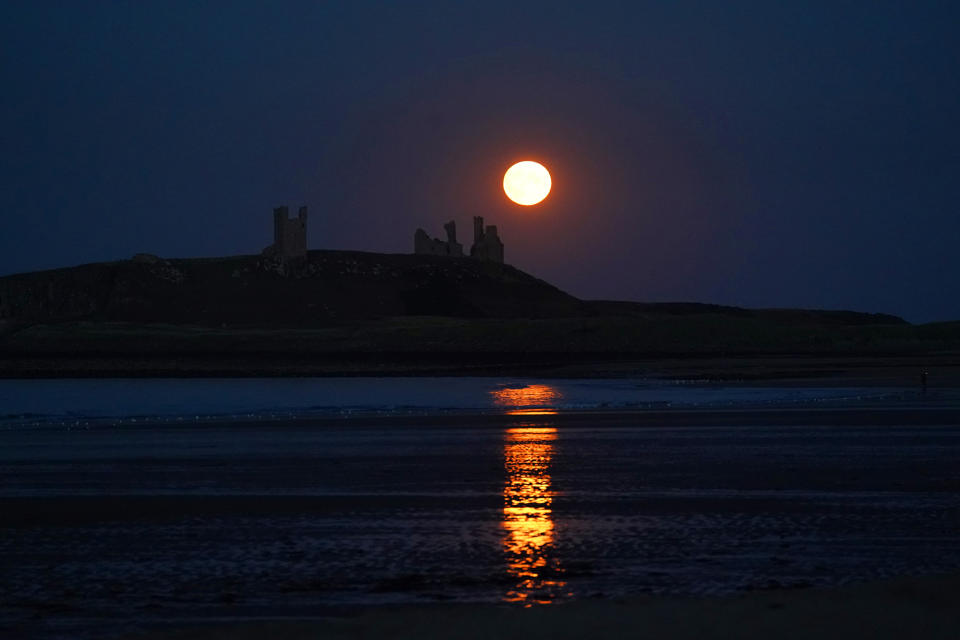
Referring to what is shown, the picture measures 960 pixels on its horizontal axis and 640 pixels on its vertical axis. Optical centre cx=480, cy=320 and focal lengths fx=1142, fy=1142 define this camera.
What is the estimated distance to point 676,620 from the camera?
8.07 m

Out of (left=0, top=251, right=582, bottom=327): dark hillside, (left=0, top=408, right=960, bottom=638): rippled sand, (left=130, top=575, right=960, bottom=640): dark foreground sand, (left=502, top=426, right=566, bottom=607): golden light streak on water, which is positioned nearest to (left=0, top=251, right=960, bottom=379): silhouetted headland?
(left=0, top=251, right=582, bottom=327): dark hillside

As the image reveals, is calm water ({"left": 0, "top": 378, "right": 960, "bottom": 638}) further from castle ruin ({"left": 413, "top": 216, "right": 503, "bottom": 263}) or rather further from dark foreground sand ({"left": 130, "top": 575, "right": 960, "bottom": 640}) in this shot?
castle ruin ({"left": 413, "top": 216, "right": 503, "bottom": 263})

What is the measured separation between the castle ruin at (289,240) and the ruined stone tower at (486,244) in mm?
22769

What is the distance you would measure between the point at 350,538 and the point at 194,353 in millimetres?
68653

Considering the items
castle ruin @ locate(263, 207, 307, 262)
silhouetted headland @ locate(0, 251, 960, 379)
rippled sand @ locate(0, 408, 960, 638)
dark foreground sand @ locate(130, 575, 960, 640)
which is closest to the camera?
dark foreground sand @ locate(130, 575, 960, 640)

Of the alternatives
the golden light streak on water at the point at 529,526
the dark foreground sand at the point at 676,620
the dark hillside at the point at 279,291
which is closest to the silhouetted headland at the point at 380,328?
the dark hillside at the point at 279,291

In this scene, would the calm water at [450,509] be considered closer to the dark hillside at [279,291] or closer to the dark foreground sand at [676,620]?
the dark foreground sand at [676,620]

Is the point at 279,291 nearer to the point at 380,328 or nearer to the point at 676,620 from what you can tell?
the point at 380,328

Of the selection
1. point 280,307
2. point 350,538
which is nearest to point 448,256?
point 280,307

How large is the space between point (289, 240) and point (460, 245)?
2366 centimetres

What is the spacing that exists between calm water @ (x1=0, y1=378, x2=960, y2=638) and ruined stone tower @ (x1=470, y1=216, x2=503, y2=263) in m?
122

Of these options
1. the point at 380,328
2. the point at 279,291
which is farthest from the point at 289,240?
the point at 380,328

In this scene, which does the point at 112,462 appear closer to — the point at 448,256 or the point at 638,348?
the point at 638,348

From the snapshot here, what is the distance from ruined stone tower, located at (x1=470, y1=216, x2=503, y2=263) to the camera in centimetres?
14975
